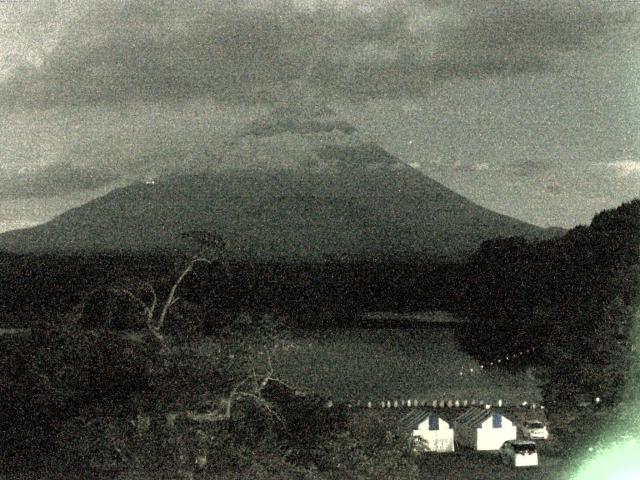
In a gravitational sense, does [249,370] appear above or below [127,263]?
below

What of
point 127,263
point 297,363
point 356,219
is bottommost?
point 297,363

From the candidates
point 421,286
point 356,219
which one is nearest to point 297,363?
point 421,286

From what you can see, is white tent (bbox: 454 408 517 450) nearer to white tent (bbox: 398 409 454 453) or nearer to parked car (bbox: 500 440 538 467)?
white tent (bbox: 398 409 454 453)

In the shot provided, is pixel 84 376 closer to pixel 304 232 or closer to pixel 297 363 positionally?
pixel 297 363

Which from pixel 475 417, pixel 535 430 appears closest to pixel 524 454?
pixel 475 417

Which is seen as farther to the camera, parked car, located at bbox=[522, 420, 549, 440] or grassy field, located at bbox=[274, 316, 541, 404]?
grassy field, located at bbox=[274, 316, 541, 404]

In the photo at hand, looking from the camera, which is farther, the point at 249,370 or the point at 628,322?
the point at 628,322

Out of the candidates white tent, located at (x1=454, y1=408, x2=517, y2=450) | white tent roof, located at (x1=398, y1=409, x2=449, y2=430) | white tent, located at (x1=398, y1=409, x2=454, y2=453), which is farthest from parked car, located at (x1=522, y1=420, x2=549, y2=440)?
white tent roof, located at (x1=398, y1=409, x2=449, y2=430)
